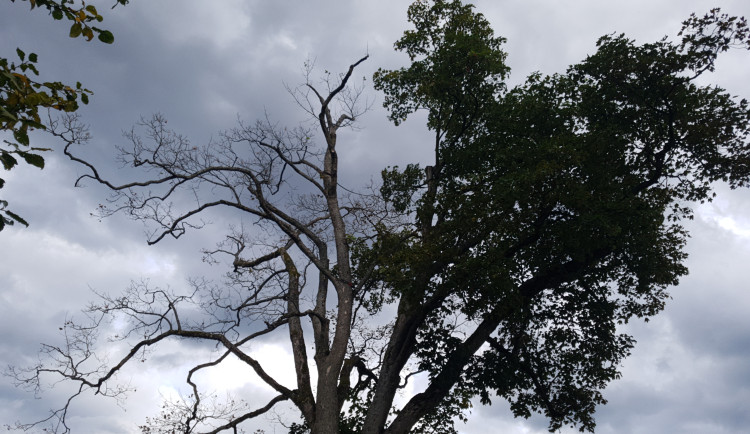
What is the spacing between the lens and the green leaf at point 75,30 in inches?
197

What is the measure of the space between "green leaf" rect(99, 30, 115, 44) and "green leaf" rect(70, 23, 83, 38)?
0.19m

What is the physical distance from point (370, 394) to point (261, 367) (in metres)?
3.62

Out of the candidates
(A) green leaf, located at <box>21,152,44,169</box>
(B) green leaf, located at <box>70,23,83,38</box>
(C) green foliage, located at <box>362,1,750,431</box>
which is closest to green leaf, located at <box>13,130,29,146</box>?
(A) green leaf, located at <box>21,152,44,169</box>

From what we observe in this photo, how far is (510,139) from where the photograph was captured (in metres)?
15.8

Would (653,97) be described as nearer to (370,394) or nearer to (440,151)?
(440,151)

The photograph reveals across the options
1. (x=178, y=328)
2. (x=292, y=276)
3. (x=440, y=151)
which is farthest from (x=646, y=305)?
(x=178, y=328)

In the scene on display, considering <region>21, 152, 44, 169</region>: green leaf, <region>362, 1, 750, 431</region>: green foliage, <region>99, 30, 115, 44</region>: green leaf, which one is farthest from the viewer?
<region>362, 1, 750, 431</region>: green foliage

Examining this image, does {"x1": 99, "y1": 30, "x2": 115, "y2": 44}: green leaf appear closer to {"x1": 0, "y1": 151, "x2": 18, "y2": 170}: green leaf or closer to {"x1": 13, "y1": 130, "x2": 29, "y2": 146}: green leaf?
{"x1": 13, "y1": 130, "x2": 29, "y2": 146}: green leaf

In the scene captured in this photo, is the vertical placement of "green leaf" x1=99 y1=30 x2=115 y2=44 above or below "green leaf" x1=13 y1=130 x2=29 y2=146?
above

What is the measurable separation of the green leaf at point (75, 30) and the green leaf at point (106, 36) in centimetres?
19

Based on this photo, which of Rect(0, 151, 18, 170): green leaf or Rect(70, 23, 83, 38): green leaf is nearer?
Rect(0, 151, 18, 170): green leaf

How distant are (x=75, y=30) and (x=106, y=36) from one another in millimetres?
269

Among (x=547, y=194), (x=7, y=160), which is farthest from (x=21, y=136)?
(x=547, y=194)

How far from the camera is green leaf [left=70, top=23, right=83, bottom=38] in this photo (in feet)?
16.5
